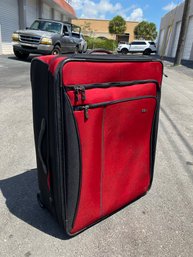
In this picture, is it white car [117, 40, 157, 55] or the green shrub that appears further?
the green shrub

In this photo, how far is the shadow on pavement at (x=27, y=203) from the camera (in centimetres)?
167

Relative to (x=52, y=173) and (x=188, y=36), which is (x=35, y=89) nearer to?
(x=52, y=173)

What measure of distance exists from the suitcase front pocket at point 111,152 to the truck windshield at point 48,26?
9434 mm

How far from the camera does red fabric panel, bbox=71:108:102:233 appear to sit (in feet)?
4.46

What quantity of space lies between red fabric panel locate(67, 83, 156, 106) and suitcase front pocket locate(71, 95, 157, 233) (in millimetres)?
30

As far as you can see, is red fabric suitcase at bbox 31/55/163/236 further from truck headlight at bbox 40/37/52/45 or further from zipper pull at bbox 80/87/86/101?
truck headlight at bbox 40/37/52/45

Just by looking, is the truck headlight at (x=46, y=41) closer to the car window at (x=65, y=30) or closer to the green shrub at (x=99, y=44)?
the car window at (x=65, y=30)

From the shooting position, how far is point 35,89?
1446 millimetres

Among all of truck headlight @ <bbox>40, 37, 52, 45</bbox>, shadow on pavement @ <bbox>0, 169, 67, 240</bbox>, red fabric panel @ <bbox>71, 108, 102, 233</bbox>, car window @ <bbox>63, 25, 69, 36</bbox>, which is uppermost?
car window @ <bbox>63, 25, 69, 36</bbox>

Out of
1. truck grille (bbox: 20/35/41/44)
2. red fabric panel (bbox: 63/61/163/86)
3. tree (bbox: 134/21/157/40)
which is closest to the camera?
red fabric panel (bbox: 63/61/163/86)

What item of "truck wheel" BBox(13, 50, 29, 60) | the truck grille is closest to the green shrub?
"truck wheel" BBox(13, 50, 29, 60)

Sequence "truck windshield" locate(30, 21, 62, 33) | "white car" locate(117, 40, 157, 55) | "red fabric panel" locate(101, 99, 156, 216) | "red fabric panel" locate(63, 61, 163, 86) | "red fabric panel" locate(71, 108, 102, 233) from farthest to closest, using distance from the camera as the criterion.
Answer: "white car" locate(117, 40, 157, 55), "truck windshield" locate(30, 21, 62, 33), "red fabric panel" locate(101, 99, 156, 216), "red fabric panel" locate(71, 108, 102, 233), "red fabric panel" locate(63, 61, 163, 86)

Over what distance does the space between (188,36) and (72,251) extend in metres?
23.0

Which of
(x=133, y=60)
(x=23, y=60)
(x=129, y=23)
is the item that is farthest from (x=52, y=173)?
(x=129, y=23)
